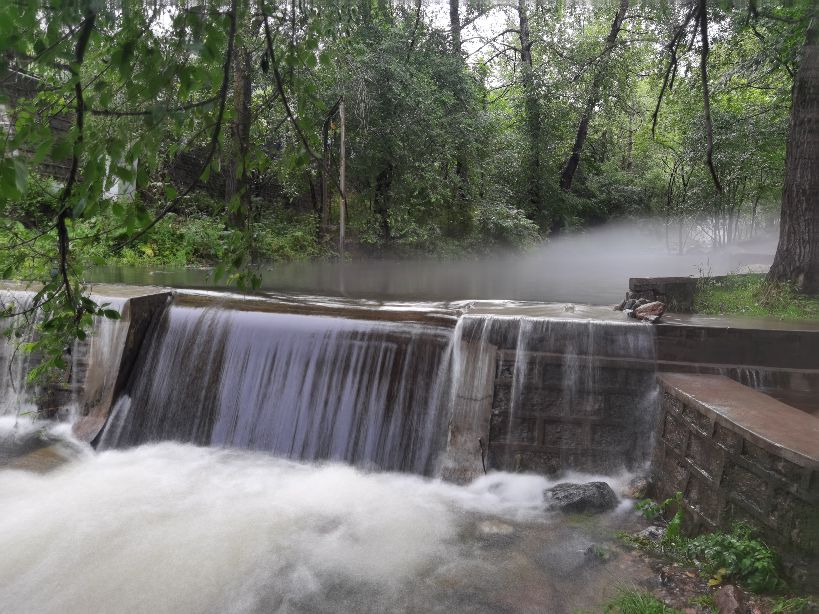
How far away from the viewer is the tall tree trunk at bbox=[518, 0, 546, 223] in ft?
72.8

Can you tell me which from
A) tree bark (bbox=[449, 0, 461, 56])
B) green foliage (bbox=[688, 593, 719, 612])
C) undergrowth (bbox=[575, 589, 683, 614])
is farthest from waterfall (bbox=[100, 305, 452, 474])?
tree bark (bbox=[449, 0, 461, 56])

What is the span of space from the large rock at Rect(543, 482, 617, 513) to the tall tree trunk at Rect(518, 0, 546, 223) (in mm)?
18614

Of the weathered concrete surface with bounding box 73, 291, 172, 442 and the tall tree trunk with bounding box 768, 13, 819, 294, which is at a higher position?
the tall tree trunk with bounding box 768, 13, 819, 294

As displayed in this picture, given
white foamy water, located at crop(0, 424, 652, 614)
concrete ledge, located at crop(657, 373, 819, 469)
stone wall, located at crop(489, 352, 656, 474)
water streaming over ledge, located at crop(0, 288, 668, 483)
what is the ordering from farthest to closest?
water streaming over ledge, located at crop(0, 288, 668, 483) < stone wall, located at crop(489, 352, 656, 474) < white foamy water, located at crop(0, 424, 652, 614) < concrete ledge, located at crop(657, 373, 819, 469)

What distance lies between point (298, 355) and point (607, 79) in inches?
663

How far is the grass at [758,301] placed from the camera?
747 cm

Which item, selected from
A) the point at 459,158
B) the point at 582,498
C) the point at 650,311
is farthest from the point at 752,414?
the point at 459,158

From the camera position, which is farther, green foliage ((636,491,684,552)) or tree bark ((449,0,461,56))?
tree bark ((449,0,461,56))

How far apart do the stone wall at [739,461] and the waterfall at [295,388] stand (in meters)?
2.22

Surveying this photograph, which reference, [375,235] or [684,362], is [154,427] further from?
[375,235]

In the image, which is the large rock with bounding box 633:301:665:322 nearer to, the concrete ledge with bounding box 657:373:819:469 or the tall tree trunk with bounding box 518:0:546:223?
the concrete ledge with bounding box 657:373:819:469

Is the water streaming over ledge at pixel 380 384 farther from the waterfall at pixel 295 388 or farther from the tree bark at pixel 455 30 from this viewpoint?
the tree bark at pixel 455 30

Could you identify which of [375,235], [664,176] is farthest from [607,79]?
[664,176]

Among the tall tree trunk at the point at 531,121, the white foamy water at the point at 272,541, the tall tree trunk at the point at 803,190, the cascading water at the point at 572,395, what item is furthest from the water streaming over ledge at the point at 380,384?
the tall tree trunk at the point at 531,121
